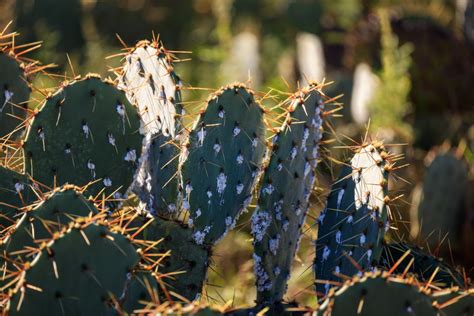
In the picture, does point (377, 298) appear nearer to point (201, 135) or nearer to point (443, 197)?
point (201, 135)

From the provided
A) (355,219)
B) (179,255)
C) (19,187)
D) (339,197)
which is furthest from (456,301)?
(19,187)

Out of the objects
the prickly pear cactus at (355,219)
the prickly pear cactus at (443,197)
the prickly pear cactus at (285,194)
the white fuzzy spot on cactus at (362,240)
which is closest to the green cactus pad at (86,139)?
the prickly pear cactus at (285,194)

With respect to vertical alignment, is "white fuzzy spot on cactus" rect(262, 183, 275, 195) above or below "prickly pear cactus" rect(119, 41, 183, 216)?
below

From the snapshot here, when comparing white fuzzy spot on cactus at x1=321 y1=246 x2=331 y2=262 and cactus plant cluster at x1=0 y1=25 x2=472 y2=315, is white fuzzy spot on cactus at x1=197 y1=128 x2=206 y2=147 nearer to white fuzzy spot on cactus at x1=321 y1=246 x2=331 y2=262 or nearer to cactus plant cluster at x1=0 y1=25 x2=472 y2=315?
cactus plant cluster at x1=0 y1=25 x2=472 y2=315

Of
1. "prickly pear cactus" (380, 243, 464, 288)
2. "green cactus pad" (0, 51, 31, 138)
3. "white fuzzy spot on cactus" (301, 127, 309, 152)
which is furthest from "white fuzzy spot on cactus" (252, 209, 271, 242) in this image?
"green cactus pad" (0, 51, 31, 138)

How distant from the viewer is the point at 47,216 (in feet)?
7.90

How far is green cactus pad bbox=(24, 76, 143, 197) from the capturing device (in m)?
2.77

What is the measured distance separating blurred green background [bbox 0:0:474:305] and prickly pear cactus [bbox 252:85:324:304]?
0.10 meters

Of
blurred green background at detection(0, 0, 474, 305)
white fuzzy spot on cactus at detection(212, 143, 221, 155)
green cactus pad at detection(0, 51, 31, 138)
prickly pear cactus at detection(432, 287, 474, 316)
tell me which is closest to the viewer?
prickly pear cactus at detection(432, 287, 474, 316)

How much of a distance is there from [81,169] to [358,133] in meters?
3.24

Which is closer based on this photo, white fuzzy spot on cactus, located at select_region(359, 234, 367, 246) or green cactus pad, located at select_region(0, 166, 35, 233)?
white fuzzy spot on cactus, located at select_region(359, 234, 367, 246)

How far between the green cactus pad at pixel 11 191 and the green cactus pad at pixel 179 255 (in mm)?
318

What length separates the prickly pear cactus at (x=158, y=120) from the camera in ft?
9.50

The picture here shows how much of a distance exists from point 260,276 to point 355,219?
0.33m
